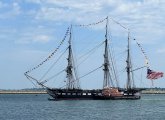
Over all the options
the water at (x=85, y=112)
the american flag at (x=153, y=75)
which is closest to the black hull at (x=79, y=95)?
the american flag at (x=153, y=75)

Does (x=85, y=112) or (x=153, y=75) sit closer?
(x=85, y=112)

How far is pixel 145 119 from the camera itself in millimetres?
86125

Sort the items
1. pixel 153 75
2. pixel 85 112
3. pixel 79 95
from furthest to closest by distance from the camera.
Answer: pixel 79 95 < pixel 153 75 < pixel 85 112

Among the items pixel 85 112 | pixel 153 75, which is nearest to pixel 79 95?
pixel 153 75

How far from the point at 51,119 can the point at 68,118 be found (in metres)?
3.18

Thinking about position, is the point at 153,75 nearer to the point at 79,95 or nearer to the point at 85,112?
the point at 79,95

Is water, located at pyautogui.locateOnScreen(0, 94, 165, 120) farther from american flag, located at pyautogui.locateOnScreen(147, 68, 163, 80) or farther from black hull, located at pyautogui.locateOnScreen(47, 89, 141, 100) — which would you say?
black hull, located at pyautogui.locateOnScreen(47, 89, 141, 100)

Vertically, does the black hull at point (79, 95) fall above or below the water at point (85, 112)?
above

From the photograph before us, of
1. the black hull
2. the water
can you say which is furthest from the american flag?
the water

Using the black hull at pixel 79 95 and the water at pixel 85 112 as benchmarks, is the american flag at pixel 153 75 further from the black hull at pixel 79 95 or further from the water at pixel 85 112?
the water at pixel 85 112

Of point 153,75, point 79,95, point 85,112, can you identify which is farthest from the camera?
point 79,95

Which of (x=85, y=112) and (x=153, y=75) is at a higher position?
(x=153, y=75)

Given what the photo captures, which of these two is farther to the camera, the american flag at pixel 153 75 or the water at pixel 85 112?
the american flag at pixel 153 75

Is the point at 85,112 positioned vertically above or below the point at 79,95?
below
